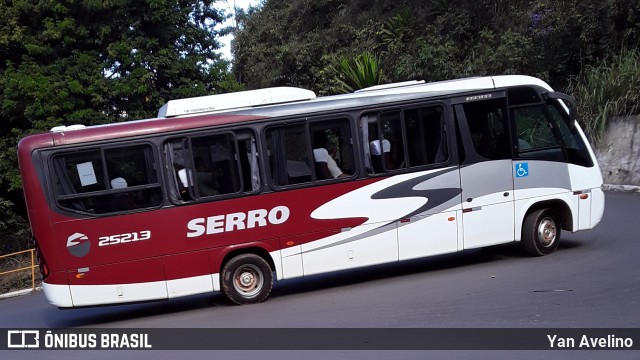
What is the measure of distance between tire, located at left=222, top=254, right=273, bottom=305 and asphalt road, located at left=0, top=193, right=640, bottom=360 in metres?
0.21

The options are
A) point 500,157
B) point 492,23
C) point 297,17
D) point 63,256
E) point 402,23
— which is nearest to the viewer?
point 63,256

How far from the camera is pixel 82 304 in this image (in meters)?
11.0

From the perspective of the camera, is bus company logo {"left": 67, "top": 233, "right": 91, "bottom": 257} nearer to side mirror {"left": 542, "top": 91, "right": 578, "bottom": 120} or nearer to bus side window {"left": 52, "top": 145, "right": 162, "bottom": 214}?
bus side window {"left": 52, "top": 145, "right": 162, "bottom": 214}

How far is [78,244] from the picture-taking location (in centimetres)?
1102

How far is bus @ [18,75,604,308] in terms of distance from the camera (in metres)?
11.1

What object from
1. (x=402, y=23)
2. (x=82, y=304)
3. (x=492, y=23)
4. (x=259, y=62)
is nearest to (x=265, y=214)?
(x=82, y=304)

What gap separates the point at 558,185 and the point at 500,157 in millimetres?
1115

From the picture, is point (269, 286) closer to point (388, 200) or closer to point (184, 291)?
point (184, 291)

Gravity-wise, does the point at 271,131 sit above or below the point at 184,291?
above

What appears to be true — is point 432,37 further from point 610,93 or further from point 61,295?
point 61,295

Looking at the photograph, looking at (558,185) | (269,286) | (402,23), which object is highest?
(402,23)

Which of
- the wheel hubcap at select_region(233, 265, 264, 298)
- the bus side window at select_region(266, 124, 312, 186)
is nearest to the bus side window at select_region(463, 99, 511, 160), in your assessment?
the bus side window at select_region(266, 124, 312, 186)

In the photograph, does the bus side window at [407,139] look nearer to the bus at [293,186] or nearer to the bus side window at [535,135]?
the bus at [293,186]

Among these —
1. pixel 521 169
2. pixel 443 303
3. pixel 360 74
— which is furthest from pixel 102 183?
pixel 360 74
